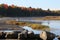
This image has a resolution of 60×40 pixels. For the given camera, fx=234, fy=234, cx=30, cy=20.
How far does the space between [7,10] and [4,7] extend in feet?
7.61

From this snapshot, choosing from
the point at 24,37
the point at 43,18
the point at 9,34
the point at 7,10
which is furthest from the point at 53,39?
the point at 7,10

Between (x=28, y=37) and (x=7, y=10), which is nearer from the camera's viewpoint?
(x=28, y=37)

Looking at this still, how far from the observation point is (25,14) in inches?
1826

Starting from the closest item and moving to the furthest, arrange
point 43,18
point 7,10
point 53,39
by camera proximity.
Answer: point 53,39, point 43,18, point 7,10

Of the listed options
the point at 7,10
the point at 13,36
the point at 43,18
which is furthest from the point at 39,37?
the point at 7,10

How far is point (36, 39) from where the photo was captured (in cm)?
1194

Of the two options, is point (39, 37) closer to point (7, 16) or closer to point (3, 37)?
point (3, 37)

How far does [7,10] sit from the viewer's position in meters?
48.8

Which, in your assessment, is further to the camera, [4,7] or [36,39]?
[4,7]

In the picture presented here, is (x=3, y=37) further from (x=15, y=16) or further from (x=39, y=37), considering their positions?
(x=15, y=16)

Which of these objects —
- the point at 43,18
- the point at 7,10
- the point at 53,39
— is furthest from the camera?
the point at 7,10

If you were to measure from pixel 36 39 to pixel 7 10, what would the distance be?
1471 inches

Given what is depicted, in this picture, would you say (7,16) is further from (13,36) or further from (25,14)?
(13,36)

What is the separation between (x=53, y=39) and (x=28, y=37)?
1.29 meters
